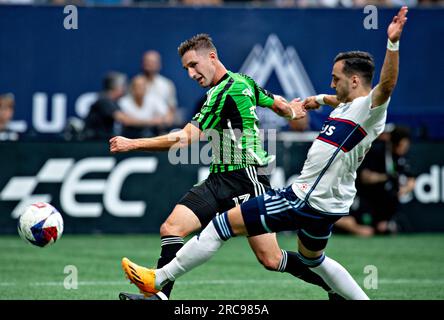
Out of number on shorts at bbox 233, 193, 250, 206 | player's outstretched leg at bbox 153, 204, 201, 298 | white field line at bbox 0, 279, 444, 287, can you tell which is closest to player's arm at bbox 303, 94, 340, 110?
number on shorts at bbox 233, 193, 250, 206

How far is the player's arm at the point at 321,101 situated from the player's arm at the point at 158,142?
108 cm

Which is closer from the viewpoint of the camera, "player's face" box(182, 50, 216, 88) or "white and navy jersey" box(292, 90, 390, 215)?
"white and navy jersey" box(292, 90, 390, 215)

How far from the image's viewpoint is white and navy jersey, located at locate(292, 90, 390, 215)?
7.48 meters

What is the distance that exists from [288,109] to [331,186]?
4.49ft

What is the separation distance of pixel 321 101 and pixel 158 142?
1.54 m

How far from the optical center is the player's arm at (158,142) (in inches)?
313

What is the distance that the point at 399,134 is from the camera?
49.0ft

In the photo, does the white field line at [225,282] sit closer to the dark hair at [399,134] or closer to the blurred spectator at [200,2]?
the dark hair at [399,134]

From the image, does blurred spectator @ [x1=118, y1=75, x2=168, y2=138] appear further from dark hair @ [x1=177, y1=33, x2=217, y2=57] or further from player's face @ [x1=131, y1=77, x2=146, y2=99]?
dark hair @ [x1=177, y1=33, x2=217, y2=57]

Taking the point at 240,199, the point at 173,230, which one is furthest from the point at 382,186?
the point at 173,230

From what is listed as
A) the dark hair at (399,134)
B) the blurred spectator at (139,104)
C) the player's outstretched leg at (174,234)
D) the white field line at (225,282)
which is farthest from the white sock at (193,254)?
the blurred spectator at (139,104)

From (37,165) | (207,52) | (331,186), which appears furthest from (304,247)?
(37,165)

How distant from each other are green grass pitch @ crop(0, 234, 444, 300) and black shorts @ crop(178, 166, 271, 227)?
4.07 feet

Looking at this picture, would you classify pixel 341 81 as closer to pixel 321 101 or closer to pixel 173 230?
pixel 321 101
